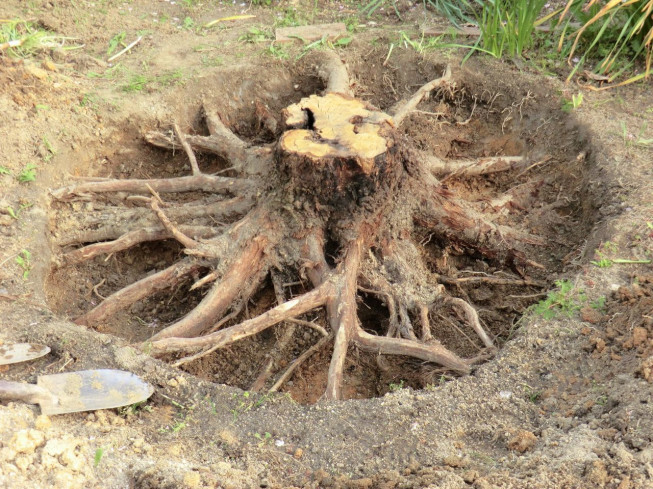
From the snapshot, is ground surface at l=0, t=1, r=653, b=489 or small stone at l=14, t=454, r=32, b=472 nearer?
small stone at l=14, t=454, r=32, b=472

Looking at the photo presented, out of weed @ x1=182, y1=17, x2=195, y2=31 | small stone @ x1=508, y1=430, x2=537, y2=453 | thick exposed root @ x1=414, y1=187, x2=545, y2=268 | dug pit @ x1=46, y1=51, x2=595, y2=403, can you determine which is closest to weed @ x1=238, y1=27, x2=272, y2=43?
weed @ x1=182, y1=17, x2=195, y2=31

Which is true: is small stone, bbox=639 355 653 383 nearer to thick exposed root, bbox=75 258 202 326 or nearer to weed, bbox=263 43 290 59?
thick exposed root, bbox=75 258 202 326

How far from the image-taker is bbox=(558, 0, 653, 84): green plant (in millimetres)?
3963

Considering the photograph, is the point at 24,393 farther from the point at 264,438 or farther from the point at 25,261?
the point at 25,261

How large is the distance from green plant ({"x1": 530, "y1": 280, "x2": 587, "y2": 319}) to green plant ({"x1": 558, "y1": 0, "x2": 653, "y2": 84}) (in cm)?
176

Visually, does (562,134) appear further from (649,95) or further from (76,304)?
(76,304)

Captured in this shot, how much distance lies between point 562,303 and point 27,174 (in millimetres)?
2572

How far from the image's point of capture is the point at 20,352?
236 centimetres

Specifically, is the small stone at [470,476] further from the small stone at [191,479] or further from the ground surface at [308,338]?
the small stone at [191,479]

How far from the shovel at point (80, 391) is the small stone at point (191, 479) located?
1.41ft

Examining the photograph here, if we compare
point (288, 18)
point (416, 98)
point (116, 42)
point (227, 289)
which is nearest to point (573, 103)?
point (416, 98)

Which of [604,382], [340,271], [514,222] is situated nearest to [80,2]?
[340,271]

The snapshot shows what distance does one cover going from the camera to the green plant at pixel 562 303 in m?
2.69

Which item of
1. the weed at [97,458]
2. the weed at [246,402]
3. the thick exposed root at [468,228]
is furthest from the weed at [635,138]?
the weed at [97,458]
